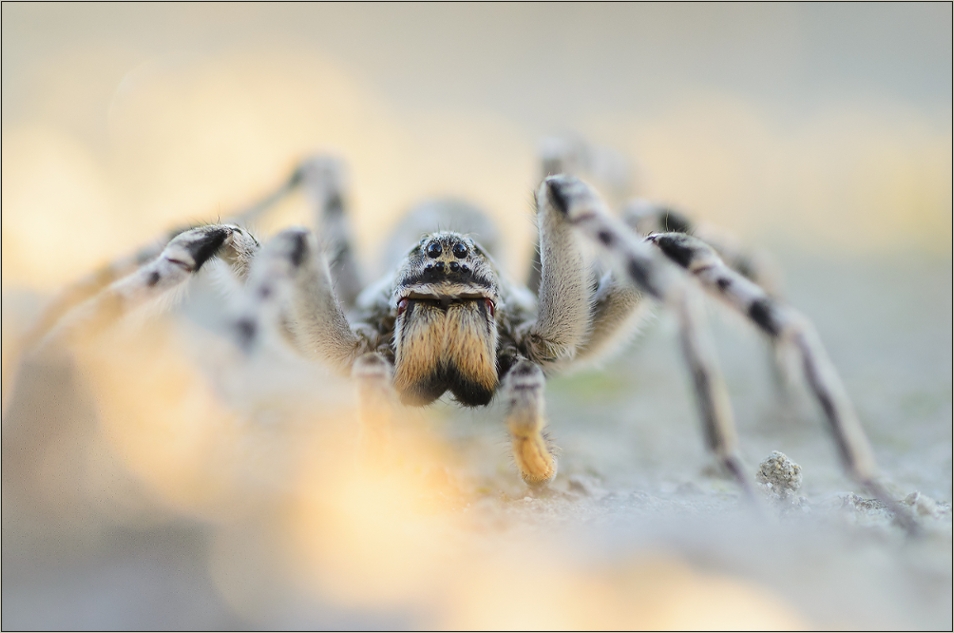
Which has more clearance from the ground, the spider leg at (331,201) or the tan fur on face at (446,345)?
the spider leg at (331,201)

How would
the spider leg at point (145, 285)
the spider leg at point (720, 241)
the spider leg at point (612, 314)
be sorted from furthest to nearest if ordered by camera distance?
the spider leg at point (720, 241) < the spider leg at point (612, 314) < the spider leg at point (145, 285)

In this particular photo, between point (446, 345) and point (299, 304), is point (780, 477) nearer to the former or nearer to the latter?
point (446, 345)

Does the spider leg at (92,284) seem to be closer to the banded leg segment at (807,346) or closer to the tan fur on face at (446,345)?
the tan fur on face at (446,345)

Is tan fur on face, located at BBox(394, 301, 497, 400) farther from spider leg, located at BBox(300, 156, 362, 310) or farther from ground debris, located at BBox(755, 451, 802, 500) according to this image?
spider leg, located at BBox(300, 156, 362, 310)

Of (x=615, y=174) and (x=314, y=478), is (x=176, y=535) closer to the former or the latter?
(x=314, y=478)

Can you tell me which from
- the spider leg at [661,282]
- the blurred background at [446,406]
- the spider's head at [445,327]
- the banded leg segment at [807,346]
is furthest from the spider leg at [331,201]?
the banded leg segment at [807,346]

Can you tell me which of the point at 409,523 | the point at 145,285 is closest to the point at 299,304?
the point at 145,285
